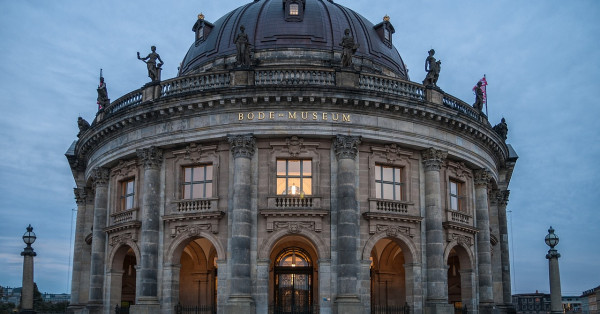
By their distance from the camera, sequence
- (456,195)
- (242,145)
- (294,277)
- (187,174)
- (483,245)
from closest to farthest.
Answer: (242,145), (294,277), (187,174), (456,195), (483,245)

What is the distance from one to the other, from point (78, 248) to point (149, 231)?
1377 centimetres

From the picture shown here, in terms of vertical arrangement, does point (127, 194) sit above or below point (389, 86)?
below

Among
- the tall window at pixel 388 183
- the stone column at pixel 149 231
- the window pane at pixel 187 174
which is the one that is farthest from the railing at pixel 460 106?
the stone column at pixel 149 231

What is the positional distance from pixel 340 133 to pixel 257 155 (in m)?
4.11

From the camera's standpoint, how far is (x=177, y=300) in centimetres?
3222

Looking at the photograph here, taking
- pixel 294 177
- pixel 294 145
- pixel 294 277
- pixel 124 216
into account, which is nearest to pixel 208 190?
pixel 294 177

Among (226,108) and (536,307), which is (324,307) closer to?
(226,108)

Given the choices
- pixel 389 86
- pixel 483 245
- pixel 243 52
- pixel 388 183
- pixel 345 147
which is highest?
pixel 243 52

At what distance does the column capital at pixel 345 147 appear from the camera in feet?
103

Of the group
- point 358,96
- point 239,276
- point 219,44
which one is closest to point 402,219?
point 358,96

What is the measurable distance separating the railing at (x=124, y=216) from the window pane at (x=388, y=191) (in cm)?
1262

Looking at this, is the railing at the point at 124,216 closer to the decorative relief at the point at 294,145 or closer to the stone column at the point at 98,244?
the stone column at the point at 98,244

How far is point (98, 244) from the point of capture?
1438 inches

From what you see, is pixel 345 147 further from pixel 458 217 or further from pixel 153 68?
pixel 153 68
